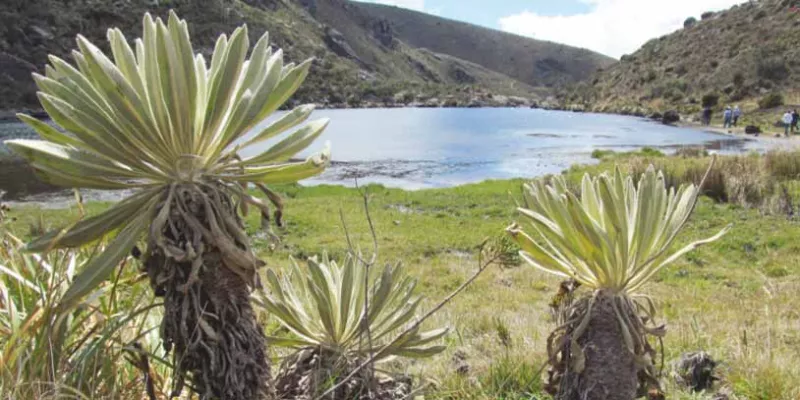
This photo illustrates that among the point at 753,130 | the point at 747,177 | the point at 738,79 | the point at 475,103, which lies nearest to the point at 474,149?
the point at 753,130

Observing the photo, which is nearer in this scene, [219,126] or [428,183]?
[219,126]

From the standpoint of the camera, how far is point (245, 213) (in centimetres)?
159

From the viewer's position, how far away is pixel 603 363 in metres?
1.58

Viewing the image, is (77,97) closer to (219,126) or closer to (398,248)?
(219,126)

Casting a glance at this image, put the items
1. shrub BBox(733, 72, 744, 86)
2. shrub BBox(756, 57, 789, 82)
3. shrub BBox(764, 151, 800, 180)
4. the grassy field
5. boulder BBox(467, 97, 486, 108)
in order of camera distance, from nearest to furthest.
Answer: the grassy field
shrub BBox(764, 151, 800, 180)
shrub BBox(756, 57, 789, 82)
shrub BBox(733, 72, 744, 86)
boulder BBox(467, 97, 486, 108)

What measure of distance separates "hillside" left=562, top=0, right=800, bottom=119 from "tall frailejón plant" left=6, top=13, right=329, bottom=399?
187 feet

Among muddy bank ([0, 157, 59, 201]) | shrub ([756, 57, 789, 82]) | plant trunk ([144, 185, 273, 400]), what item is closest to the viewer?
plant trunk ([144, 185, 273, 400])

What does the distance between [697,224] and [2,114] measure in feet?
229

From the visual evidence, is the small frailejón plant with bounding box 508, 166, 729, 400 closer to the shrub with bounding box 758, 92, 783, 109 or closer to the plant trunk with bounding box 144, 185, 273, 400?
the plant trunk with bounding box 144, 185, 273, 400

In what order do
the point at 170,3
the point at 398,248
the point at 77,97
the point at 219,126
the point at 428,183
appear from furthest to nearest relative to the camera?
the point at 170,3 < the point at 428,183 < the point at 398,248 < the point at 219,126 < the point at 77,97

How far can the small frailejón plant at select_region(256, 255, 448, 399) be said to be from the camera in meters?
1.81

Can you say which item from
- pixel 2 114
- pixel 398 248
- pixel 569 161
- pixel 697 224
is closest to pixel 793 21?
pixel 569 161

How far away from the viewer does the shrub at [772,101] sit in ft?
161

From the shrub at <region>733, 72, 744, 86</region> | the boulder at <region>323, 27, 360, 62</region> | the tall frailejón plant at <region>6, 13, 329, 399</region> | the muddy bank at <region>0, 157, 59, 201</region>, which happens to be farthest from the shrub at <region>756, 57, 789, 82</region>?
the boulder at <region>323, 27, 360, 62</region>
